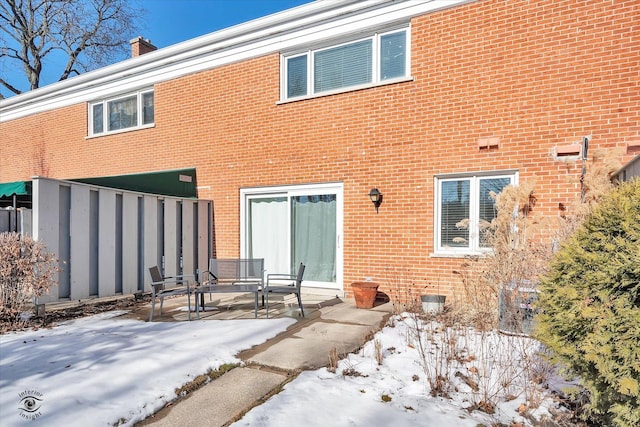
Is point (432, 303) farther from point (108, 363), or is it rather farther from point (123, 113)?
point (123, 113)

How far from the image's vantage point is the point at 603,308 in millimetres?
2381

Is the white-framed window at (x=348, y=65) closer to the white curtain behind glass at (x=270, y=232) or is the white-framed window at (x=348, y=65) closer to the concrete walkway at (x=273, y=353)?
the white curtain behind glass at (x=270, y=232)

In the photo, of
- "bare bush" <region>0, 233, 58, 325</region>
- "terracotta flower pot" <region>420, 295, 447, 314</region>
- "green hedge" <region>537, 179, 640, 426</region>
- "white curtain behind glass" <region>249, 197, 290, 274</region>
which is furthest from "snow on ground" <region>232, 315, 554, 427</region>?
"bare bush" <region>0, 233, 58, 325</region>

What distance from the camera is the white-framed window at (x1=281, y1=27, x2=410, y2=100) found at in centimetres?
726

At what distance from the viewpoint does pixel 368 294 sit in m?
6.53

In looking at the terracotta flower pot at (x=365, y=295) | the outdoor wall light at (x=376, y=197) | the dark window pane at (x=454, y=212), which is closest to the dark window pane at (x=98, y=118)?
the outdoor wall light at (x=376, y=197)

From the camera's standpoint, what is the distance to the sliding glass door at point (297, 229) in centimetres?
780

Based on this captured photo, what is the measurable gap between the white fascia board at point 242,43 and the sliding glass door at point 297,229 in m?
3.38

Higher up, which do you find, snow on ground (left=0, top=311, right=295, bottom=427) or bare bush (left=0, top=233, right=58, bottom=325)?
bare bush (left=0, top=233, right=58, bottom=325)

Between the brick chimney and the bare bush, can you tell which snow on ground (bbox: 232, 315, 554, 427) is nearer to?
the bare bush

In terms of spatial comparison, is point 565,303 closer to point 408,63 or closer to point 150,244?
point 408,63

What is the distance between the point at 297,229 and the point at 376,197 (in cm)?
209

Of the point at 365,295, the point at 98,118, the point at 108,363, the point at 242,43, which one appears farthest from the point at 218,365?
the point at 98,118

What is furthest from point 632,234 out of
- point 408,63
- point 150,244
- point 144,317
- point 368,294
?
point 150,244
